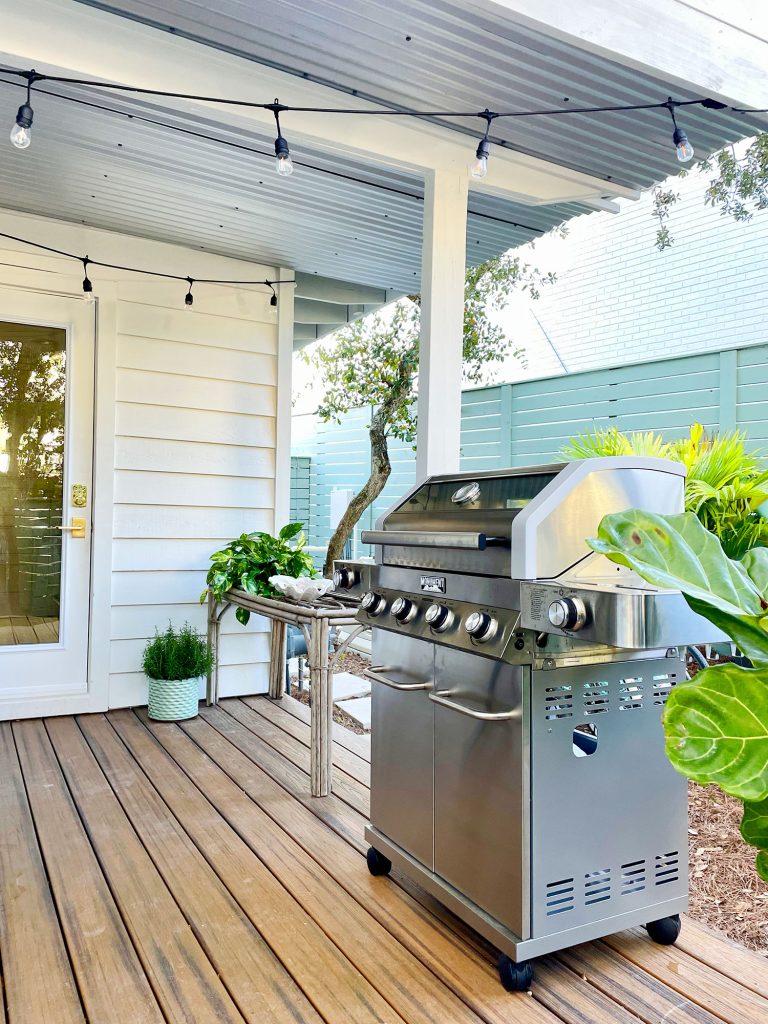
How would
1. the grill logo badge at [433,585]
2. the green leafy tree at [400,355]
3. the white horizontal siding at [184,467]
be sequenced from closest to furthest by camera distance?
the grill logo badge at [433,585]
the white horizontal siding at [184,467]
the green leafy tree at [400,355]

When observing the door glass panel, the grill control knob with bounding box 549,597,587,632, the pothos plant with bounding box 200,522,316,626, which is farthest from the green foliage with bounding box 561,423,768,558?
the door glass panel

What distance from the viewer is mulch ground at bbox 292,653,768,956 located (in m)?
2.10

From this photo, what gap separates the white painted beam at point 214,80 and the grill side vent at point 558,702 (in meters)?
1.93

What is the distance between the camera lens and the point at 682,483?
1.91m

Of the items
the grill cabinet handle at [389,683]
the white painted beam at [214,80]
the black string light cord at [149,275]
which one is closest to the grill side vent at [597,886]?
the grill cabinet handle at [389,683]

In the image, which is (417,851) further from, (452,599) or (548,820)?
(452,599)

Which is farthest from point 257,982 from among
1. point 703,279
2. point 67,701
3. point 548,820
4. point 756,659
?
point 703,279

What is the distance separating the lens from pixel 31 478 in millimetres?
3727

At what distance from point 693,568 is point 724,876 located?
2014mm

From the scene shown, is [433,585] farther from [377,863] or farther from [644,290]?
[644,290]

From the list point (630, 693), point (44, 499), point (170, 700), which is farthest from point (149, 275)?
point (630, 693)

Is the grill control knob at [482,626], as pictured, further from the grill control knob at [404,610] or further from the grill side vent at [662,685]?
the grill side vent at [662,685]

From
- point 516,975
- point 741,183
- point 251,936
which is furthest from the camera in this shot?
point 741,183

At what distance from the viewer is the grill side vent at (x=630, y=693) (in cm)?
180
